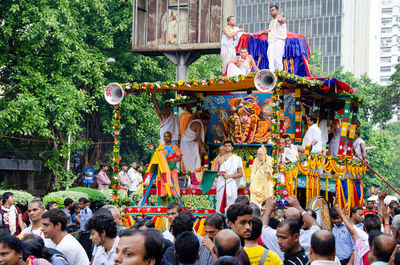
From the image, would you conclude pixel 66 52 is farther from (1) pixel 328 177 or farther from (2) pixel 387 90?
(2) pixel 387 90

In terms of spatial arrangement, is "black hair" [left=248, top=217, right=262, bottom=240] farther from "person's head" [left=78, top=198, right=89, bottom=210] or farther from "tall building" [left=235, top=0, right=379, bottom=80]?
"tall building" [left=235, top=0, right=379, bottom=80]

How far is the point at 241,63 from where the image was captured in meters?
17.4

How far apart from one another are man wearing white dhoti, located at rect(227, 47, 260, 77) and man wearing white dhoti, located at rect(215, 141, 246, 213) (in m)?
2.89

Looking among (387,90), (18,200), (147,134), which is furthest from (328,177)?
(387,90)

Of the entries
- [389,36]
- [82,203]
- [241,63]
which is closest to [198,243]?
[82,203]

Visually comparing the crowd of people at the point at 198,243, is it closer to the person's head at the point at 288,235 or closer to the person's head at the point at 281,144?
the person's head at the point at 288,235

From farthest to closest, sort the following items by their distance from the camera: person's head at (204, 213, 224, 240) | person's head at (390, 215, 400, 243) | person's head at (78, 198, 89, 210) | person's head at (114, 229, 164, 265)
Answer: person's head at (78, 198, 89, 210)
person's head at (390, 215, 400, 243)
person's head at (204, 213, 224, 240)
person's head at (114, 229, 164, 265)

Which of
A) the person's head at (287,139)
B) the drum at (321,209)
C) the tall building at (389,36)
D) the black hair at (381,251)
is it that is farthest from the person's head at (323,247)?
the tall building at (389,36)

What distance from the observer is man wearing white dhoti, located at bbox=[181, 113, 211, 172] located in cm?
1709

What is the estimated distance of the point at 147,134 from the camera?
27953mm

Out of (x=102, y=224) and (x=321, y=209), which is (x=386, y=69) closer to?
(x=321, y=209)

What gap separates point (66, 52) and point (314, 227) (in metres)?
16.5

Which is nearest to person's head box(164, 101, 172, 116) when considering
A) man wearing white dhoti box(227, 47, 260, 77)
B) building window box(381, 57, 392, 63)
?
man wearing white dhoti box(227, 47, 260, 77)

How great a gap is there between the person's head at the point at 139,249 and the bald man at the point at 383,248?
8.63 feet
